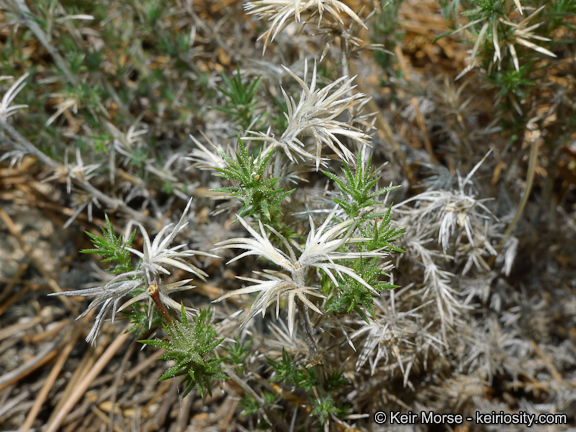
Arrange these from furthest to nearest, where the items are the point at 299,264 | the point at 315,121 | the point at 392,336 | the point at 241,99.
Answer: the point at 241,99
the point at 392,336
the point at 315,121
the point at 299,264

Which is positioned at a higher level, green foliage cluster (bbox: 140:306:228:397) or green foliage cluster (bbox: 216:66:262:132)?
green foliage cluster (bbox: 216:66:262:132)

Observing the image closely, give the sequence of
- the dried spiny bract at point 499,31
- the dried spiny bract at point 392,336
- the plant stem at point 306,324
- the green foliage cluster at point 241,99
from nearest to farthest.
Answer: the plant stem at point 306,324, the dried spiny bract at point 499,31, the dried spiny bract at point 392,336, the green foliage cluster at point 241,99

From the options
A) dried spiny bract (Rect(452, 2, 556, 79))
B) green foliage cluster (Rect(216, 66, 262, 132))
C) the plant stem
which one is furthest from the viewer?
green foliage cluster (Rect(216, 66, 262, 132))

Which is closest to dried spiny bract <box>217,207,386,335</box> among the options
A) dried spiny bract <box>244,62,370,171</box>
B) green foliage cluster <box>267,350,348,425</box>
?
dried spiny bract <box>244,62,370,171</box>

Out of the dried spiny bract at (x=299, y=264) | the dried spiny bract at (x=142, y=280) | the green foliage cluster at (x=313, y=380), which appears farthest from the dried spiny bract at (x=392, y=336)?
the dried spiny bract at (x=142, y=280)

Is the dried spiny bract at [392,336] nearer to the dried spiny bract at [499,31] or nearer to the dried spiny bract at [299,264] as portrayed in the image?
the dried spiny bract at [299,264]

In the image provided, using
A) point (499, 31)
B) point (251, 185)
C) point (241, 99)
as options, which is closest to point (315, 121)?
point (251, 185)

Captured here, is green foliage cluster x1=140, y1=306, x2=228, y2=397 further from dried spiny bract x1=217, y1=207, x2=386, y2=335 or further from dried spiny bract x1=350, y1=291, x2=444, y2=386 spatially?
dried spiny bract x1=350, y1=291, x2=444, y2=386

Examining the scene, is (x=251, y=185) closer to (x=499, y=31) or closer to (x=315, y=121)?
(x=315, y=121)

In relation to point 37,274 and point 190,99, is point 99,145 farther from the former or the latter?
point 37,274

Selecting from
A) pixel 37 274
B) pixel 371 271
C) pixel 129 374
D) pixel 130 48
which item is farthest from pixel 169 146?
pixel 371 271

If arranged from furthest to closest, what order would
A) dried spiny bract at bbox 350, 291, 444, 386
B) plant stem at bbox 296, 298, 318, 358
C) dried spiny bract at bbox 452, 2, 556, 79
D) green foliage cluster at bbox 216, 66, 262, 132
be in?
green foliage cluster at bbox 216, 66, 262, 132, dried spiny bract at bbox 350, 291, 444, 386, dried spiny bract at bbox 452, 2, 556, 79, plant stem at bbox 296, 298, 318, 358
